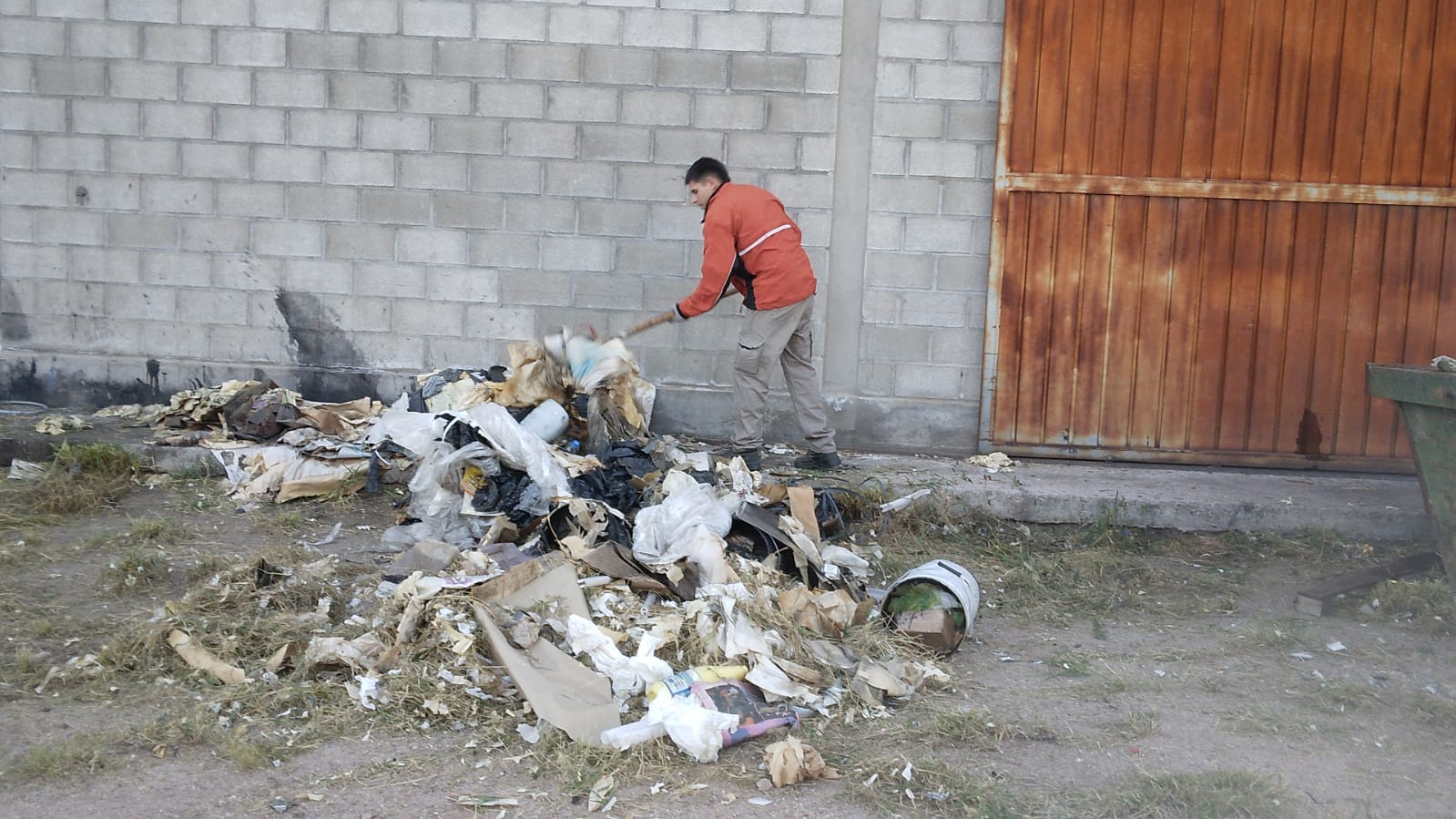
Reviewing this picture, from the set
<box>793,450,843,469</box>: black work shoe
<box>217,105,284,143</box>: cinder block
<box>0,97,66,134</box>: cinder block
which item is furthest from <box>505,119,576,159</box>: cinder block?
<box>0,97,66,134</box>: cinder block

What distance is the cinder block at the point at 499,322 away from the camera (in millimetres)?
7379

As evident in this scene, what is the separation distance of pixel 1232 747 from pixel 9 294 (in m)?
7.27

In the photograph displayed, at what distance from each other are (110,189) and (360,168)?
156cm

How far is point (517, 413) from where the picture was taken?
664 cm

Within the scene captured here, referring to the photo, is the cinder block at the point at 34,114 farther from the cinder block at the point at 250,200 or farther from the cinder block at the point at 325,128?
the cinder block at the point at 325,128

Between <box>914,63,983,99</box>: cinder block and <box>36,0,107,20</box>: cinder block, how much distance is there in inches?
191

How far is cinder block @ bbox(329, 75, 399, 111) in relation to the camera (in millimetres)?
7223

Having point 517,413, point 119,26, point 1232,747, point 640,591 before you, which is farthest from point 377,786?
point 119,26

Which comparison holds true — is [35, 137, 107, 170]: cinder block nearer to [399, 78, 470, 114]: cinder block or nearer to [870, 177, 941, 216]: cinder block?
[399, 78, 470, 114]: cinder block

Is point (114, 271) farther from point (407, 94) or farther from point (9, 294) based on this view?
point (407, 94)

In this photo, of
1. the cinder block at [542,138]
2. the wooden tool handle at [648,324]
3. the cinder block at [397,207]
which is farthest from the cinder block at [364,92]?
the wooden tool handle at [648,324]

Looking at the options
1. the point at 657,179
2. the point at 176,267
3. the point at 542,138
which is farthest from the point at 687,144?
the point at 176,267

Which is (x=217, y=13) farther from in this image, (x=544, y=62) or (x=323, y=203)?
(x=544, y=62)

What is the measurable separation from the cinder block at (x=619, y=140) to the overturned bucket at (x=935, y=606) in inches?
135
